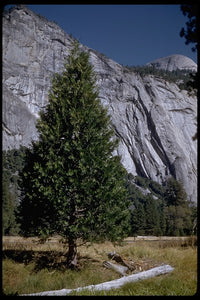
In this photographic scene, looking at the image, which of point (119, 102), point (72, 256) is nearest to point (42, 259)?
point (72, 256)

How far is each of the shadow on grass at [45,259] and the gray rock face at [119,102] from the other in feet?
333

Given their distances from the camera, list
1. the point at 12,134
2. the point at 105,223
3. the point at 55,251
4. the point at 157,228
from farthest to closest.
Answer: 1. the point at 12,134
2. the point at 157,228
3. the point at 55,251
4. the point at 105,223

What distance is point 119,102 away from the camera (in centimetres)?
12800

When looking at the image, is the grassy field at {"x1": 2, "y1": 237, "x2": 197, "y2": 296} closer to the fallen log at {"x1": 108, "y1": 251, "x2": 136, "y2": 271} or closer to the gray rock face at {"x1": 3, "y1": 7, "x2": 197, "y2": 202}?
the fallen log at {"x1": 108, "y1": 251, "x2": 136, "y2": 271}

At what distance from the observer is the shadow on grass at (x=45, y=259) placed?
695 cm

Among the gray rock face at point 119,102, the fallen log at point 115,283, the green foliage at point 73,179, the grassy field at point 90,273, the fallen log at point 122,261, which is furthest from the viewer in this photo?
the gray rock face at point 119,102

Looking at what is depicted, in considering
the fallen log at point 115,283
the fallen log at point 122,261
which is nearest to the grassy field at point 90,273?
the fallen log at point 115,283

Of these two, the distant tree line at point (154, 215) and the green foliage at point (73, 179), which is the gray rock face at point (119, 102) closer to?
→ the distant tree line at point (154, 215)

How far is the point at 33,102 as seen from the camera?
379ft

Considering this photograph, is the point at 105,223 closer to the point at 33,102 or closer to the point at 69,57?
the point at 69,57

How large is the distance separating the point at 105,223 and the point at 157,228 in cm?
4316

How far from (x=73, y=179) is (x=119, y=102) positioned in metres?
126

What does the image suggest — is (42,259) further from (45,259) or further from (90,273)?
(90,273)

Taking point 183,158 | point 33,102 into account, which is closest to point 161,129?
point 183,158
